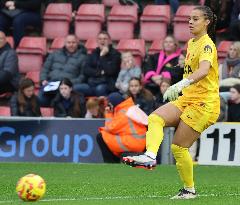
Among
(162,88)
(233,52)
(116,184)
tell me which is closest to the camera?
(116,184)

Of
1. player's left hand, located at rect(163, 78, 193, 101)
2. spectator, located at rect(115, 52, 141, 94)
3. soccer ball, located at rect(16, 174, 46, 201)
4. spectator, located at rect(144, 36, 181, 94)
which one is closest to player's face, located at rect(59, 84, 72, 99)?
spectator, located at rect(115, 52, 141, 94)

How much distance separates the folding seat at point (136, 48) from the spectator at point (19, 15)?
1832 millimetres

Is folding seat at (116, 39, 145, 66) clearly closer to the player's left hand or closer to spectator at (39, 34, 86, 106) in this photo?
spectator at (39, 34, 86, 106)

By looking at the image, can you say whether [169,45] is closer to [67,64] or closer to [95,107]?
[95,107]

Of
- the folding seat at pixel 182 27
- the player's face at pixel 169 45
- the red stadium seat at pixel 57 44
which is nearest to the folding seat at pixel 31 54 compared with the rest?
the red stadium seat at pixel 57 44

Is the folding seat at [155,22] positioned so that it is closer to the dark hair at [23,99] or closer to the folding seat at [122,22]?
the folding seat at [122,22]

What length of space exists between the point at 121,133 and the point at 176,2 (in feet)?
13.8

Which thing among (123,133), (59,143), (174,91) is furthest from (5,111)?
(174,91)

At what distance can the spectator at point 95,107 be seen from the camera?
16.3 meters

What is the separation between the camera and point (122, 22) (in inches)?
736

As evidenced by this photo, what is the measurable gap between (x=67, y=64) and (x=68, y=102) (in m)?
1.15

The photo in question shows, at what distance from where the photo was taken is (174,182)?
12.0m

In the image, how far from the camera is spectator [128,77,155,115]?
16.0m

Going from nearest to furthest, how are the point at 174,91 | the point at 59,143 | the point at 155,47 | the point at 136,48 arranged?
the point at 174,91 → the point at 59,143 → the point at 136,48 → the point at 155,47
